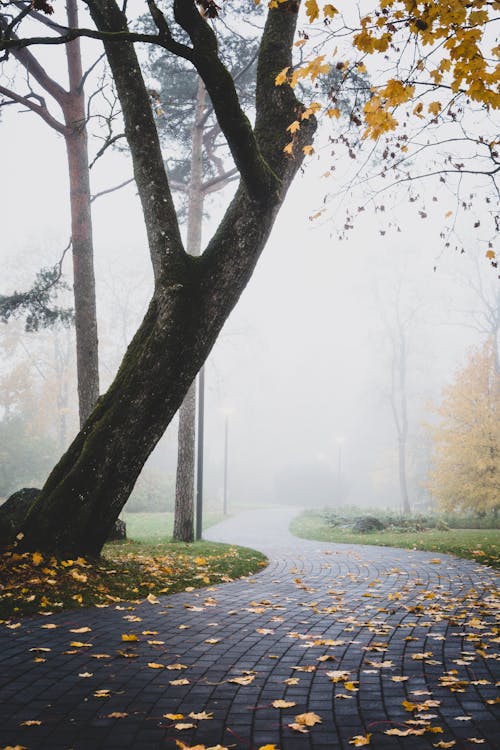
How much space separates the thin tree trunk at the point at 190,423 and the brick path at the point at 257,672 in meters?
6.31

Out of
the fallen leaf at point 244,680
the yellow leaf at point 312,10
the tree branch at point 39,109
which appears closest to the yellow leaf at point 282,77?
the yellow leaf at point 312,10

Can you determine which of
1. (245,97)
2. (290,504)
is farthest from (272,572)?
(290,504)

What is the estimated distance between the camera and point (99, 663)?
347 cm

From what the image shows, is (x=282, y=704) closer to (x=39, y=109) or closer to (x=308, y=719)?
(x=308, y=719)

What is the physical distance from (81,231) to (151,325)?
5.17m

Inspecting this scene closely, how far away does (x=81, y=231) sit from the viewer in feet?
34.1

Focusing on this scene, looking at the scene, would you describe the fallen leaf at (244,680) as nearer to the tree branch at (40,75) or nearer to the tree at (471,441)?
the tree branch at (40,75)

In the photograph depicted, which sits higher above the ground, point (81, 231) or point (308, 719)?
point (81, 231)

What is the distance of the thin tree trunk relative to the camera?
39.8 ft

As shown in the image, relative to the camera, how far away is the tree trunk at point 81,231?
33.5 feet

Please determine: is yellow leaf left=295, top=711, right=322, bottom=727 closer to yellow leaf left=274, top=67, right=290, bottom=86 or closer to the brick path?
the brick path

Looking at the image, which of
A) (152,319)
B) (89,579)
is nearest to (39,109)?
(152,319)

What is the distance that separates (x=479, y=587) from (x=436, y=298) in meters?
27.4

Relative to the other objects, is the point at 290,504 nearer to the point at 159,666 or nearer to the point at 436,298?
the point at 436,298
